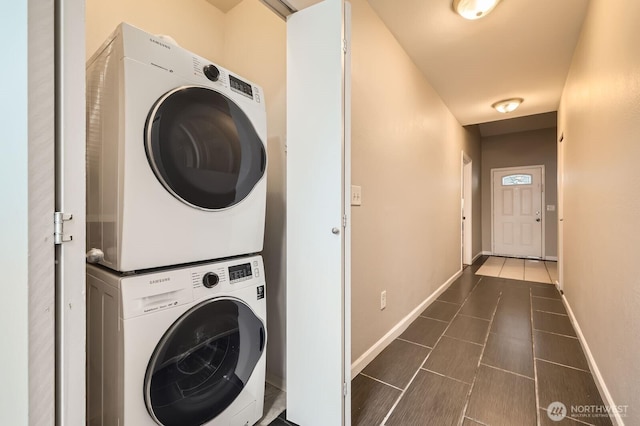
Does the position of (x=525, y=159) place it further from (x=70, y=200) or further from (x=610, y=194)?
(x=70, y=200)

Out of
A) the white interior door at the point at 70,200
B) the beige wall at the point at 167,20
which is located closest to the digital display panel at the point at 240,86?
the white interior door at the point at 70,200

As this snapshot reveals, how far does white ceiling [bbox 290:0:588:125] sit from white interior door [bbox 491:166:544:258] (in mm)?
2873

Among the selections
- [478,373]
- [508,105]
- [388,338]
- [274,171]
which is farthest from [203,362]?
[508,105]

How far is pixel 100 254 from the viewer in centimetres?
74

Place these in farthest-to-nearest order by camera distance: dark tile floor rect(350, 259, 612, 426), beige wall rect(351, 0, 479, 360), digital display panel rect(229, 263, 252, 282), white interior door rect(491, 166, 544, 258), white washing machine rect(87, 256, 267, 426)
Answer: white interior door rect(491, 166, 544, 258) → beige wall rect(351, 0, 479, 360) → dark tile floor rect(350, 259, 612, 426) → digital display panel rect(229, 263, 252, 282) → white washing machine rect(87, 256, 267, 426)

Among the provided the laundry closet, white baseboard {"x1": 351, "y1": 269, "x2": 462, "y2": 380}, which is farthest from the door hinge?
white baseboard {"x1": 351, "y1": 269, "x2": 462, "y2": 380}

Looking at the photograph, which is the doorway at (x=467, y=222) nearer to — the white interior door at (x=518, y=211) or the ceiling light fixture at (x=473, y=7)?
the white interior door at (x=518, y=211)

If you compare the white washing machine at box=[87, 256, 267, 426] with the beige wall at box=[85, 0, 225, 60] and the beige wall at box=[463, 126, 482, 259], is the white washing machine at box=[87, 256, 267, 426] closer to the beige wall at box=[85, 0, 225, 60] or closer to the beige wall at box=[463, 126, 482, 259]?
the beige wall at box=[85, 0, 225, 60]

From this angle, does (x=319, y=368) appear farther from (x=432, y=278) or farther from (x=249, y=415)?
(x=432, y=278)

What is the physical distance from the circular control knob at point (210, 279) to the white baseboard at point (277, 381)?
0.88 metres

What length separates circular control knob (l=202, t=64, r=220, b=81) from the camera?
102 cm

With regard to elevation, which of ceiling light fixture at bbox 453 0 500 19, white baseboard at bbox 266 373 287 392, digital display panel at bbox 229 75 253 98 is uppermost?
ceiling light fixture at bbox 453 0 500 19

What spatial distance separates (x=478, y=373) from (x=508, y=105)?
3363 mm

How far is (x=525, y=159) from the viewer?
5.68 meters
